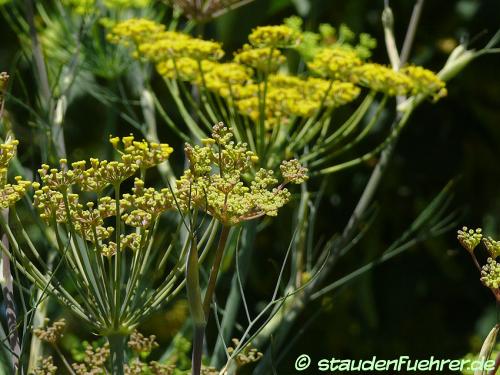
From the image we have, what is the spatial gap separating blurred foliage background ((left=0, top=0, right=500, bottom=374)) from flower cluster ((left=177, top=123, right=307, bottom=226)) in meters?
1.55

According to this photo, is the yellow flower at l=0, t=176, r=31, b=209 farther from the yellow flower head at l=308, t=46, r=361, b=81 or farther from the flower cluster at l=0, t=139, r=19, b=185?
the yellow flower head at l=308, t=46, r=361, b=81

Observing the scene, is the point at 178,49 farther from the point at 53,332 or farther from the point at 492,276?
the point at 492,276

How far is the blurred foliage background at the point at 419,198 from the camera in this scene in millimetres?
2367

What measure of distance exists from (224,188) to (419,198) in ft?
5.97

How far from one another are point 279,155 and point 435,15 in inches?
55.4

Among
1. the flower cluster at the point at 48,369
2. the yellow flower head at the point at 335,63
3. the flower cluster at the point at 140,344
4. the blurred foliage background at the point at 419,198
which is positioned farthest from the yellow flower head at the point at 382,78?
the blurred foliage background at the point at 419,198

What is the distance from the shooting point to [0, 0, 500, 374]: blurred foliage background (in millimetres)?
2367

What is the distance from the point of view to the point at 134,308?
32.4 inches

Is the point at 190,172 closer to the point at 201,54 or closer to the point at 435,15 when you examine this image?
the point at 201,54

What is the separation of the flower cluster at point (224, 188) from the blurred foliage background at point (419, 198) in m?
1.55

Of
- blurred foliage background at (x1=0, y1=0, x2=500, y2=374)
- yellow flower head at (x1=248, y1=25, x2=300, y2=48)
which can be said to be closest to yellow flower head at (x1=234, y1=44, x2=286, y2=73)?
yellow flower head at (x1=248, y1=25, x2=300, y2=48)

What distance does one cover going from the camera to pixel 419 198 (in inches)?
98.1

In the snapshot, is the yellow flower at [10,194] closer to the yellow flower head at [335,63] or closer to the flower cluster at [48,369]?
the flower cluster at [48,369]

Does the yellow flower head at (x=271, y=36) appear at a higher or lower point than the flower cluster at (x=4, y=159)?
higher
